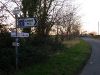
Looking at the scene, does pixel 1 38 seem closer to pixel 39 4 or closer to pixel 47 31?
pixel 39 4

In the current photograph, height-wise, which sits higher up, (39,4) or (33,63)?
(39,4)

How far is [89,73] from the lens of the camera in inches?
717

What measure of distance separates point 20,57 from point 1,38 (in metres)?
1.55

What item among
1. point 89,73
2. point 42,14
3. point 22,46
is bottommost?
point 89,73

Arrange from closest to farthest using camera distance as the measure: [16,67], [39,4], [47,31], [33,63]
Answer: 1. [16,67]
2. [33,63]
3. [39,4]
4. [47,31]

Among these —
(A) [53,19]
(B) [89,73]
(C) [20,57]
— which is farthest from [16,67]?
(A) [53,19]

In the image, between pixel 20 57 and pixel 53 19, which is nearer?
pixel 20 57

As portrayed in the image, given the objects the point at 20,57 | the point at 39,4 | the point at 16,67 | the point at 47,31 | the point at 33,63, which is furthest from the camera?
the point at 47,31

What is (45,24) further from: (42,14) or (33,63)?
(33,63)

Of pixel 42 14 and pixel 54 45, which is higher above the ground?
pixel 42 14

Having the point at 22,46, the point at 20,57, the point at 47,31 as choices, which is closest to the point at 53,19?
the point at 47,31

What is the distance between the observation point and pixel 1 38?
59.0 feet

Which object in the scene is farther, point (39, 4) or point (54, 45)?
point (54, 45)

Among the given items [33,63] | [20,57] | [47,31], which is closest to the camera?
[20,57]
